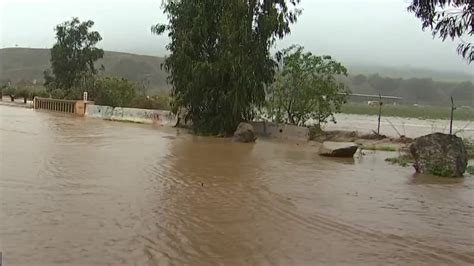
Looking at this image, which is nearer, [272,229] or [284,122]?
[272,229]

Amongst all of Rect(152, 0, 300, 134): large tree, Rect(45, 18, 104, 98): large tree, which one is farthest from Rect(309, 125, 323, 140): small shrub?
Rect(45, 18, 104, 98): large tree

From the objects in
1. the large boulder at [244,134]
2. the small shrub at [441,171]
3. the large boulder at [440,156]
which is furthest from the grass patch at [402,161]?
the large boulder at [244,134]

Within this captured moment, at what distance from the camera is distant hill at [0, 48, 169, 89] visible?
3297 inches

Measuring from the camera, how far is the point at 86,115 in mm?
35625

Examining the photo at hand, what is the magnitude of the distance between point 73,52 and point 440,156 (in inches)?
1658

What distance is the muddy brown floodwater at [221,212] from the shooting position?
234 inches

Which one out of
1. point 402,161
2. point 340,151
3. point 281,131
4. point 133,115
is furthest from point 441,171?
point 133,115

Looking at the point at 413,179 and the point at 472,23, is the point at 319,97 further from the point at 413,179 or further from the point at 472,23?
the point at 472,23

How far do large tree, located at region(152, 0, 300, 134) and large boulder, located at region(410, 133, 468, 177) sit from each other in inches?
401

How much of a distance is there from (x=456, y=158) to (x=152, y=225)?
9.13 metres

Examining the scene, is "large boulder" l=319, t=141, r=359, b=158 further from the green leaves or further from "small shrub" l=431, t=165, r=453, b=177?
the green leaves

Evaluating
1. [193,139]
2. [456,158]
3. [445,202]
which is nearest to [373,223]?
[445,202]

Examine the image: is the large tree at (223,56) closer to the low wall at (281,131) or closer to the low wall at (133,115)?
the low wall at (281,131)

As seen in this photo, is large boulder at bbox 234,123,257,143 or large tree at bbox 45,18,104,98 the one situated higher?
large tree at bbox 45,18,104,98
